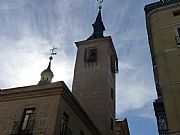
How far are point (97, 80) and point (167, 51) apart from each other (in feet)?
52.9

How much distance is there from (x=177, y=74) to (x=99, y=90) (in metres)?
16.4

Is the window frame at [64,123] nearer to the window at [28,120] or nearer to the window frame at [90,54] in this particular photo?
the window at [28,120]

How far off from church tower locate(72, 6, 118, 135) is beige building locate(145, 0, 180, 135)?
12550mm

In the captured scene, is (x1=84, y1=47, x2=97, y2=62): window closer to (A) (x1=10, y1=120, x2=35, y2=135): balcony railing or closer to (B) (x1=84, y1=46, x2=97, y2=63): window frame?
(B) (x1=84, y1=46, x2=97, y2=63): window frame

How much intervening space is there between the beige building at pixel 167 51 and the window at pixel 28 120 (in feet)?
26.6

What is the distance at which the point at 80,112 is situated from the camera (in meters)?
20.4

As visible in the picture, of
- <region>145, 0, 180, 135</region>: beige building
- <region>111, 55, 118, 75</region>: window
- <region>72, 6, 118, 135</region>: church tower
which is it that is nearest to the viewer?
<region>145, 0, 180, 135</region>: beige building

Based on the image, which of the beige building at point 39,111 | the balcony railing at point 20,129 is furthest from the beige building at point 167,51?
the balcony railing at point 20,129

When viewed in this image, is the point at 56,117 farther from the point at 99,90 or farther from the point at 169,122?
the point at 99,90

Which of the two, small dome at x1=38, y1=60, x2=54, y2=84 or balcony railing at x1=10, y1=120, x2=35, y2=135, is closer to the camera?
balcony railing at x1=10, y1=120, x2=35, y2=135

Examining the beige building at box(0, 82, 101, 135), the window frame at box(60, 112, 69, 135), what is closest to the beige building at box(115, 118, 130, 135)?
the beige building at box(0, 82, 101, 135)

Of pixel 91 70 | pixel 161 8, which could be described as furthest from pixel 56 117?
pixel 91 70

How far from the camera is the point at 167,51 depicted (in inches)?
581

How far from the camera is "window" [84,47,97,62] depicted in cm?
3285
